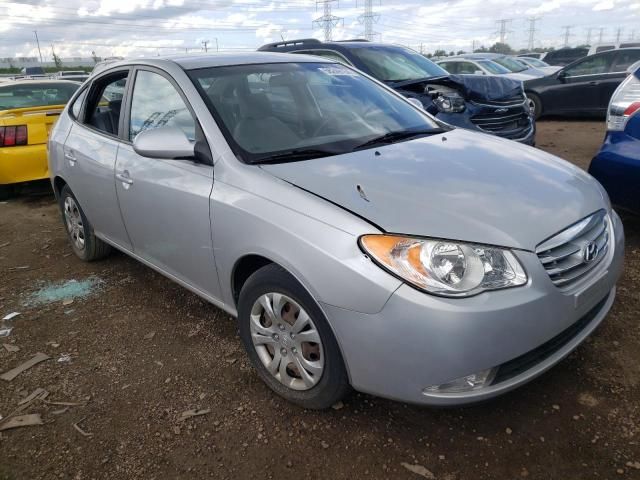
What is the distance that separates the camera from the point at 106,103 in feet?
12.9

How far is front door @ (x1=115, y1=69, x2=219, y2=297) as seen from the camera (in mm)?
2674

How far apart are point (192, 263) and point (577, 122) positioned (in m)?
10.2

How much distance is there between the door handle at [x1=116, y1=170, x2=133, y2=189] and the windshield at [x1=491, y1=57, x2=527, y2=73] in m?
13.1

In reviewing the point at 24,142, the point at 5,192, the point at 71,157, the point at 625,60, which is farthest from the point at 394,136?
the point at 625,60

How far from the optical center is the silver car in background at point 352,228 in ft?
6.26

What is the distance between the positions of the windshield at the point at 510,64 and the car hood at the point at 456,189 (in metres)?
12.7

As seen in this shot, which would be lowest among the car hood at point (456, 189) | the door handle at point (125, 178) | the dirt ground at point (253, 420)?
the dirt ground at point (253, 420)

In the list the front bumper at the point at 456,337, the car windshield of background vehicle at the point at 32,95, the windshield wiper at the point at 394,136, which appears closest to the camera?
the front bumper at the point at 456,337

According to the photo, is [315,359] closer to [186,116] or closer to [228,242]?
[228,242]

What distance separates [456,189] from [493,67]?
12.1 meters

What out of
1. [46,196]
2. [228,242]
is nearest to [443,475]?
[228,242]

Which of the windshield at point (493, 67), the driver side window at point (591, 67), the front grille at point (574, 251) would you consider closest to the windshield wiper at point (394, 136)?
the front grille at point (574, 251)

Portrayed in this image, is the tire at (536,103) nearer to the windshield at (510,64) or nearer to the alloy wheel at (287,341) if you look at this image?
the windshield at (510,64)

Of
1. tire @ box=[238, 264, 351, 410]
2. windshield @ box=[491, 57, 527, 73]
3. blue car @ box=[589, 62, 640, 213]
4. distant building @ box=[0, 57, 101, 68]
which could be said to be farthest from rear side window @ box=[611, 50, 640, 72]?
distant building @ box=[0, 57, 101, 68]
